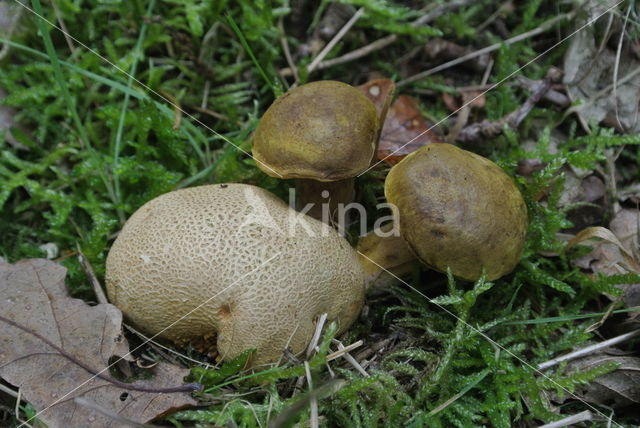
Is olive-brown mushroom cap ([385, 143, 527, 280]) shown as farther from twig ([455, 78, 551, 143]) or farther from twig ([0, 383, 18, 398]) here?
twig ([0, 383, 18, 398])

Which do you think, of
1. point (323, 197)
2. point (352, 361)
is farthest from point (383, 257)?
point (352, 361)

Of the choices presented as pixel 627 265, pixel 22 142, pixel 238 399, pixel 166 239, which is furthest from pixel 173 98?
pixel 627 265

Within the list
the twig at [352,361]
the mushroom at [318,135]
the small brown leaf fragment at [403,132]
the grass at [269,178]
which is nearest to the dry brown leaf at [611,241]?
the grass at [269,178]

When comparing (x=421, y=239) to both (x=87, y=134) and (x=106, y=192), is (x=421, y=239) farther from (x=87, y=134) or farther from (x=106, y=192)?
(x=87, y=134)

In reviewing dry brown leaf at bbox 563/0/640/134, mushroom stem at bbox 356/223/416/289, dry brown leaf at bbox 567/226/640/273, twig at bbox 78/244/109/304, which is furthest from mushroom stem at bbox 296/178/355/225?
dry brown leaf at bbox 563/0/640/134

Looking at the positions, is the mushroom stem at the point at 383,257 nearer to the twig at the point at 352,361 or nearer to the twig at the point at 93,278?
the twig at the point at 352,361

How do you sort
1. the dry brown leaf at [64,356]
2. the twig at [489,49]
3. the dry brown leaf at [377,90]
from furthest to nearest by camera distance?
the twig at [489,49] → the dry brown leaf at [377,90] → the dry brown leaf at [64,356]
